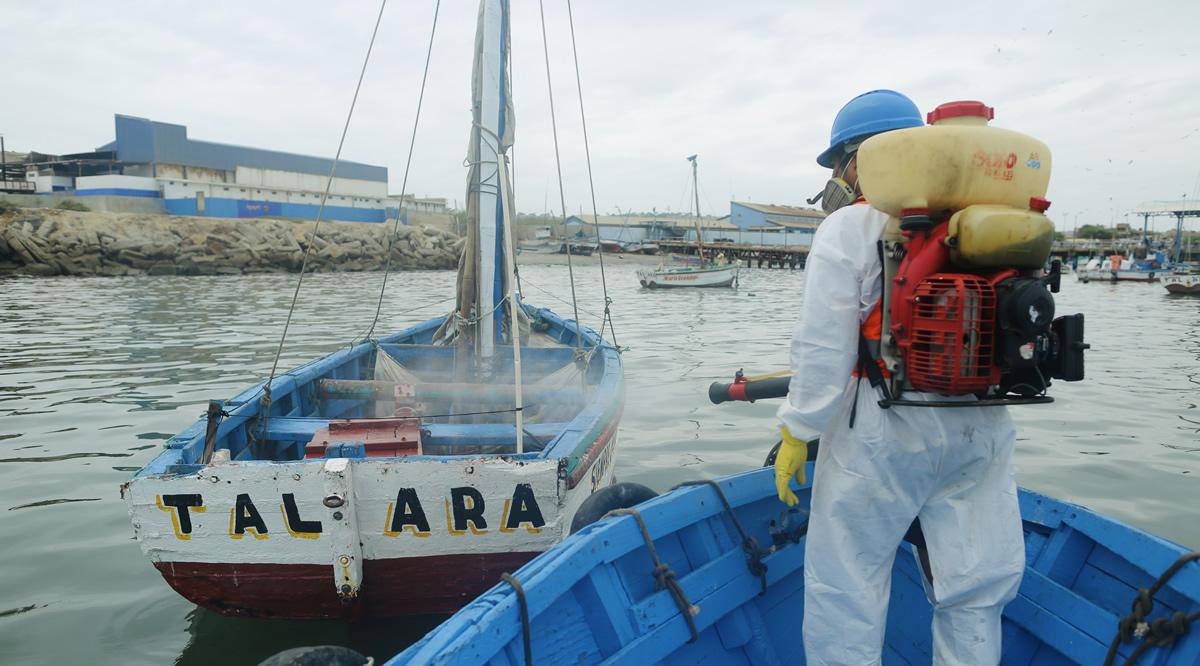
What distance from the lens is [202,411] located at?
888 centimetres

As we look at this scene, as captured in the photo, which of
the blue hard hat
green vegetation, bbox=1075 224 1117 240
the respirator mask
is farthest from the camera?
green vegetation, bbox=1075 224 1117 240

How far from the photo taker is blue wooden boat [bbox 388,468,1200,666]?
232 cm

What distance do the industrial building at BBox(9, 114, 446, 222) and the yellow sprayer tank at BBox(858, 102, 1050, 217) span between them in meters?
54.8

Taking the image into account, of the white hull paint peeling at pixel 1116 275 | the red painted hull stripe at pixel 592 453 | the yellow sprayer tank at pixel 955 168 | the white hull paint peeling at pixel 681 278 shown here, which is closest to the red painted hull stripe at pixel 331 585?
the red painted hull stripe at pixel 592 453

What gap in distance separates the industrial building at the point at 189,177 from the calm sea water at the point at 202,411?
103ft

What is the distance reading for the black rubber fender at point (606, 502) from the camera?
3.27 m

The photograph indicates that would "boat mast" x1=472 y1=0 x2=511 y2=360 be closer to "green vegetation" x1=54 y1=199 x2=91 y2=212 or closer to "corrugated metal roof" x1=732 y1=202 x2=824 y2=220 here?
"green vegetation" x1=54 y1=199 x2=91 y2=212

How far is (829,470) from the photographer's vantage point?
2305mm

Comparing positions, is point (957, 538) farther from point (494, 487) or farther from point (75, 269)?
point (75, 269)

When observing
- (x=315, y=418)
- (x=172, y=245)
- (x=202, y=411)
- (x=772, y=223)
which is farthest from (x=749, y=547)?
(x=772, y=223)

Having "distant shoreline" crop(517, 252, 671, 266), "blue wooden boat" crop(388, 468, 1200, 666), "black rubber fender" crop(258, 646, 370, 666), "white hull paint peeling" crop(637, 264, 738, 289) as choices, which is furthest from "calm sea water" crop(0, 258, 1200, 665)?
"distant shoreline" crop(517, 252, 671, 266)

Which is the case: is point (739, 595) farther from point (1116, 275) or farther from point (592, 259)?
A: point (592, 259)

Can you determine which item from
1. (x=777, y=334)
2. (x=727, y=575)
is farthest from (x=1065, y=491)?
(x=777, y=334)

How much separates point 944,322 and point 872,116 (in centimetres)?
113
